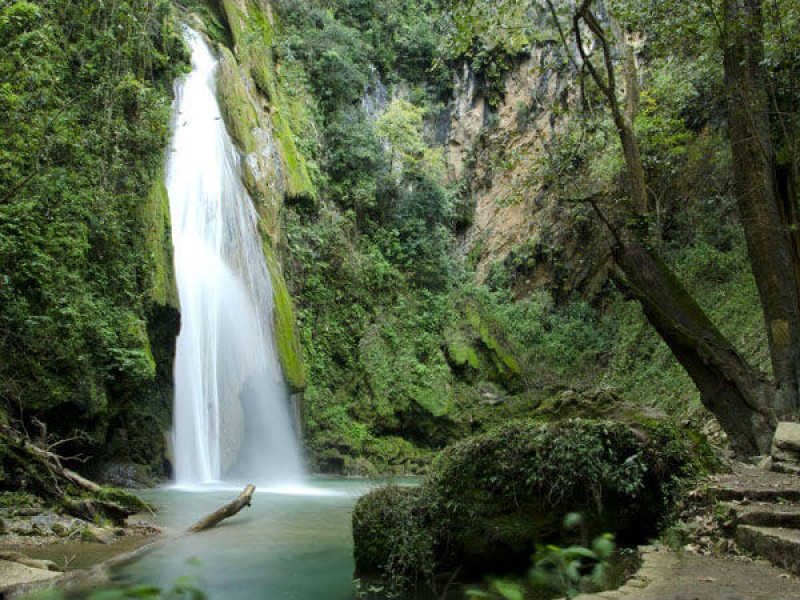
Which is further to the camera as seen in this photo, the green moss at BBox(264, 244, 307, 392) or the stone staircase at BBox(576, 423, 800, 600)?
the green moss at BBox(264, 244, 307, 392)

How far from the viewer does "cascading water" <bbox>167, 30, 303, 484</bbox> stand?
13125mm

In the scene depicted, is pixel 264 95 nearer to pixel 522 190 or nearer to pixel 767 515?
pixel 522 190

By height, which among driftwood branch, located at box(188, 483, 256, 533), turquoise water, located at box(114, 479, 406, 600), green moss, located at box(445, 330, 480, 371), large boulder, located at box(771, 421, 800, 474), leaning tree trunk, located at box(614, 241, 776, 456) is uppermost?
green moss, located at box(445, 330, 480, 371)

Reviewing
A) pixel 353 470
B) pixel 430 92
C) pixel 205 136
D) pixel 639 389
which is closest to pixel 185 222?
pixel 205 136

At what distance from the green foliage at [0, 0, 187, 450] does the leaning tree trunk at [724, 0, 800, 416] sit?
25.3ft

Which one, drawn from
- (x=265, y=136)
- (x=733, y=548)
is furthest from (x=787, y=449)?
(x=265, y=136)

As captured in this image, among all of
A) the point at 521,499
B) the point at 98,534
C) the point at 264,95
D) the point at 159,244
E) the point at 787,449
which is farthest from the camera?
the point at 264,95

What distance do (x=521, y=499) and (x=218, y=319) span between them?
1066 cm

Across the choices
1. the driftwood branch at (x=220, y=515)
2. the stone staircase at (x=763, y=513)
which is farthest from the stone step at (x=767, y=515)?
the driftwood branch at (x=220, y=515)

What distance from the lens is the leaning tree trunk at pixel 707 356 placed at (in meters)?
6.84

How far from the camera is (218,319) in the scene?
1420 cm

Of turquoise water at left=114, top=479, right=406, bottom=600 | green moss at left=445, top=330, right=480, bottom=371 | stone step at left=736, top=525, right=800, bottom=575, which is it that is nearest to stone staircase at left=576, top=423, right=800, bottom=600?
stone step at left=736, top=525, right=800, bottom=575

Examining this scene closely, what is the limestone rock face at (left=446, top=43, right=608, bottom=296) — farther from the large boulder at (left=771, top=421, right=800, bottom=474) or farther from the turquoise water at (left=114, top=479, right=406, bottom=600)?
the large boulder at (left=771, top=421, right=800, bottom=474)

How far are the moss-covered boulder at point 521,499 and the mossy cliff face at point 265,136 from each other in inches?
421
